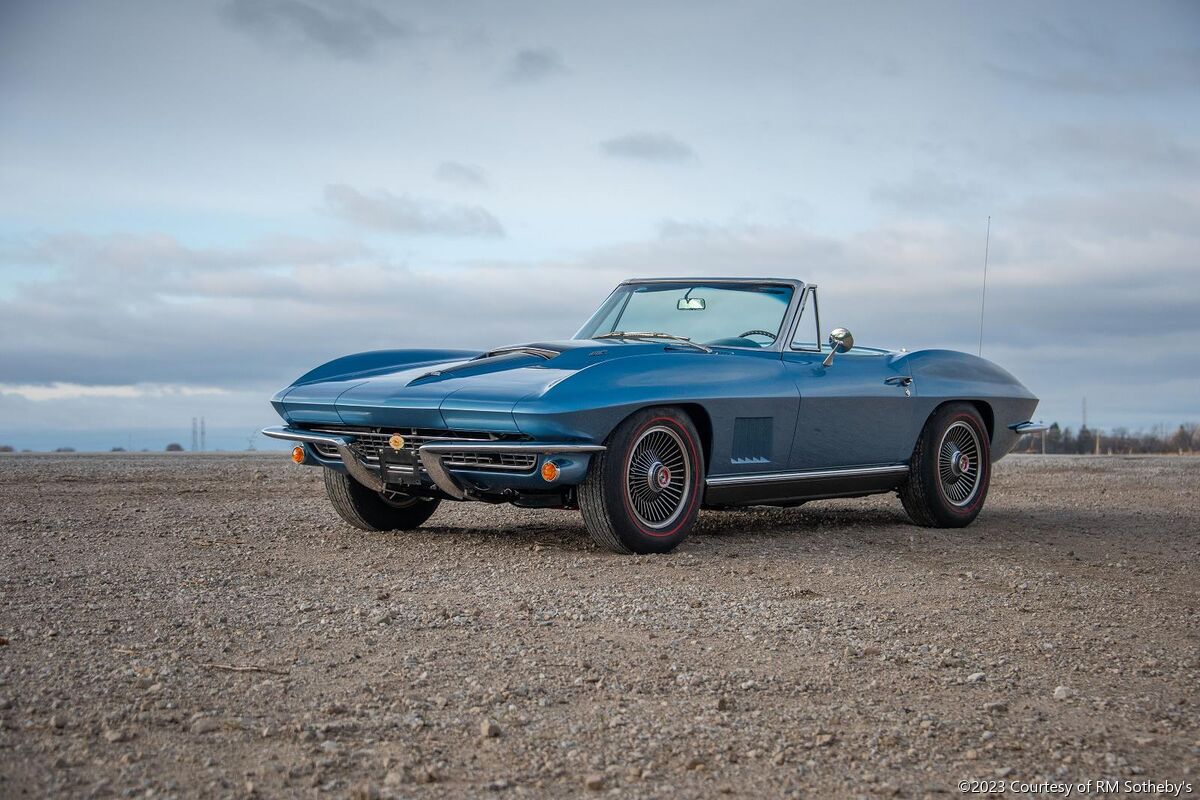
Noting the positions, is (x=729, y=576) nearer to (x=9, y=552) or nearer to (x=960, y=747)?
(x=960, y=747)

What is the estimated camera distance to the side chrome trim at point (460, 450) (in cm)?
646

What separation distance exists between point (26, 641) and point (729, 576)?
319 cm

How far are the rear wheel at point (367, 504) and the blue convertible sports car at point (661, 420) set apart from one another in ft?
0.04

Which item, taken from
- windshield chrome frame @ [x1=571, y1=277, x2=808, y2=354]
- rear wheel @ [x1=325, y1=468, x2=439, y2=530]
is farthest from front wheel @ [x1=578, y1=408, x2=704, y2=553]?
rear wheel @ [x1=325, y1=468, x2=439, y2=530]

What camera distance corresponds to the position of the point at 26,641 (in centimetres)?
A: 455

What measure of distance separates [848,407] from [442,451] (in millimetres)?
2932

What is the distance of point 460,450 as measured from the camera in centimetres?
657

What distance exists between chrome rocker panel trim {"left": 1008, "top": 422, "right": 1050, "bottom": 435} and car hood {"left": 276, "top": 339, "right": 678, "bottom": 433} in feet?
11.4

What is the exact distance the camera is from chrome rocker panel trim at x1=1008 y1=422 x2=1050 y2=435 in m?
9.70

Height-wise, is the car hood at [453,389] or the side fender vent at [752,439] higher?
the car hood at [453,389]

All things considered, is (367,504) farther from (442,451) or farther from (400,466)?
(442,451)

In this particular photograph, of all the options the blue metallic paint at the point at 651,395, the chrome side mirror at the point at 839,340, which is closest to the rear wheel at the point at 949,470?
the blue metallic paint at the point at 651,395

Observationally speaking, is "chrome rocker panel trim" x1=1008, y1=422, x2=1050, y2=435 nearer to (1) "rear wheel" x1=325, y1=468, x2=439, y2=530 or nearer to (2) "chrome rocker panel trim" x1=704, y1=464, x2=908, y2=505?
(2) "chrome rocker panel trim" x1=704, y1=464, x2=908, y2=505

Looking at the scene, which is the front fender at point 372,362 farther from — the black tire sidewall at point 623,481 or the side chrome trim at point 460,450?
the black tire sidewall at point 623,481
